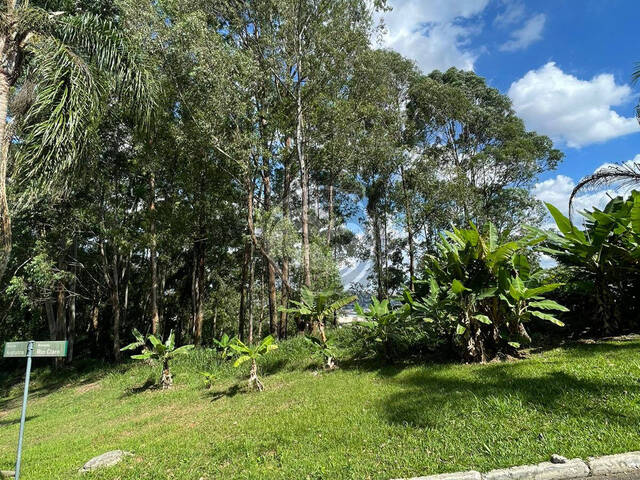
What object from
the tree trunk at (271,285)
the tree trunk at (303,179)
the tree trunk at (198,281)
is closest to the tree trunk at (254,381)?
the tree trunk at (303,179)

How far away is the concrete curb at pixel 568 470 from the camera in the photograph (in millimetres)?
2741

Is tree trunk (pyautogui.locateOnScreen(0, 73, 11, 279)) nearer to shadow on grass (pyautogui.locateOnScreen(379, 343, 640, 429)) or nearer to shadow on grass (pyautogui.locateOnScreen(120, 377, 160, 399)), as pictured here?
shadow on grass (pyautogui.locateOnScreen(120, 377, 160, 399))

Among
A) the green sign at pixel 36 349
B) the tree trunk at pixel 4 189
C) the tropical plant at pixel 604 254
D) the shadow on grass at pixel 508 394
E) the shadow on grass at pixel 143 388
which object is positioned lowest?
the shadow on grass at pixel 143 388

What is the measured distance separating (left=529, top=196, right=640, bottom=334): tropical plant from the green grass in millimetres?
949

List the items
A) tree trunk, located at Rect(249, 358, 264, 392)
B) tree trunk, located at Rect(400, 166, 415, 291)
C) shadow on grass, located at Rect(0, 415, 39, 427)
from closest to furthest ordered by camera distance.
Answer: tree trunk, located at Rect(249, 358, 264, 392) < shadow on grass, located at Rect(0, 415, 39, 427) < tree trunk, located at Rect(400, 166, 415, 291)

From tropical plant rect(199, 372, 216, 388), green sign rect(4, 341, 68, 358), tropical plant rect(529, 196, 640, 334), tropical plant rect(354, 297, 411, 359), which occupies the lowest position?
tropical plant rect(199, 372, 216, 388)

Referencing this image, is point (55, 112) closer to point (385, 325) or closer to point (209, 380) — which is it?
point (209, 380)

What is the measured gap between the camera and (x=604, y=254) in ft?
19.5

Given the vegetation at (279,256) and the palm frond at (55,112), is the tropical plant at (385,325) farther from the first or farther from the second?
the palm frond at (55,112)

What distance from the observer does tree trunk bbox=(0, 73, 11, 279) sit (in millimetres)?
4988

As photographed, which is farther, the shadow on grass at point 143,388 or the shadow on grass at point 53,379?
the shadow on grass at point 53,379

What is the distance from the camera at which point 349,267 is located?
81.1 ft

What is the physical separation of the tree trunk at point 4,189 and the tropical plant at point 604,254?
8524 millimetres

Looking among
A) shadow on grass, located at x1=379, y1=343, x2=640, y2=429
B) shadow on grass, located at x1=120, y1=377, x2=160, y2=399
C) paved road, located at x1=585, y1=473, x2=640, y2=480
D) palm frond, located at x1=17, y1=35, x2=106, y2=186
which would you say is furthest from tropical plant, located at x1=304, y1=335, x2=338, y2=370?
palm frond, located at x1=17, y1=35, x2=106, y2=186
